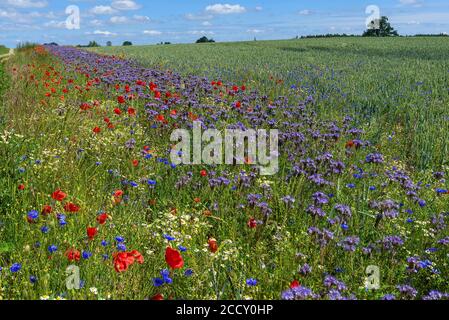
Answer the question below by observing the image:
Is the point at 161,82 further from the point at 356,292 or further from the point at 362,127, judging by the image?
the point at 356,292

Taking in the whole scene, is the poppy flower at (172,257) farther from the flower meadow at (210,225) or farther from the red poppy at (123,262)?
the red poppy at (123,262)

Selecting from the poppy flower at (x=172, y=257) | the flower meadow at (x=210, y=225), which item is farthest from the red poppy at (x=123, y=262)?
the poppy flower at (x=172, y=257)

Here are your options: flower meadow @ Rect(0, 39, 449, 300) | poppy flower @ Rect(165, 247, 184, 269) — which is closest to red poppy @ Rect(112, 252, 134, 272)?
flower meadow @ Rect(0, 39, 449, 300)

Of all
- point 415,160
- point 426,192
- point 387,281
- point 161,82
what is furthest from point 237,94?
point 387,281

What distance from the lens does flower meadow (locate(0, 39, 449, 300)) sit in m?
2.89

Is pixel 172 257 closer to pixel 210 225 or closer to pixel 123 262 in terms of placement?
pixel 123 262

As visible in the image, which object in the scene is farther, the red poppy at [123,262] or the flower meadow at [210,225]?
the flower meadow at [210,225]

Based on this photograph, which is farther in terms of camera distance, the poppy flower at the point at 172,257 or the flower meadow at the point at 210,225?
the flower meadow at the point at 210,225

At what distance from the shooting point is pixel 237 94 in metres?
9.25

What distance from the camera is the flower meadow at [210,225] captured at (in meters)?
2.89

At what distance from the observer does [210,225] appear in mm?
3830

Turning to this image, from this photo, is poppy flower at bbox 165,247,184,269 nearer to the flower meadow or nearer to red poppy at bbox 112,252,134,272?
the flower meadow

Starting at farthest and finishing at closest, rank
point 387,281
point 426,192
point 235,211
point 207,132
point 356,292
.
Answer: point 207,132, point 426,192, point 235,211, point 387,281, point 356,292

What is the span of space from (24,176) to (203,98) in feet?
15.1
